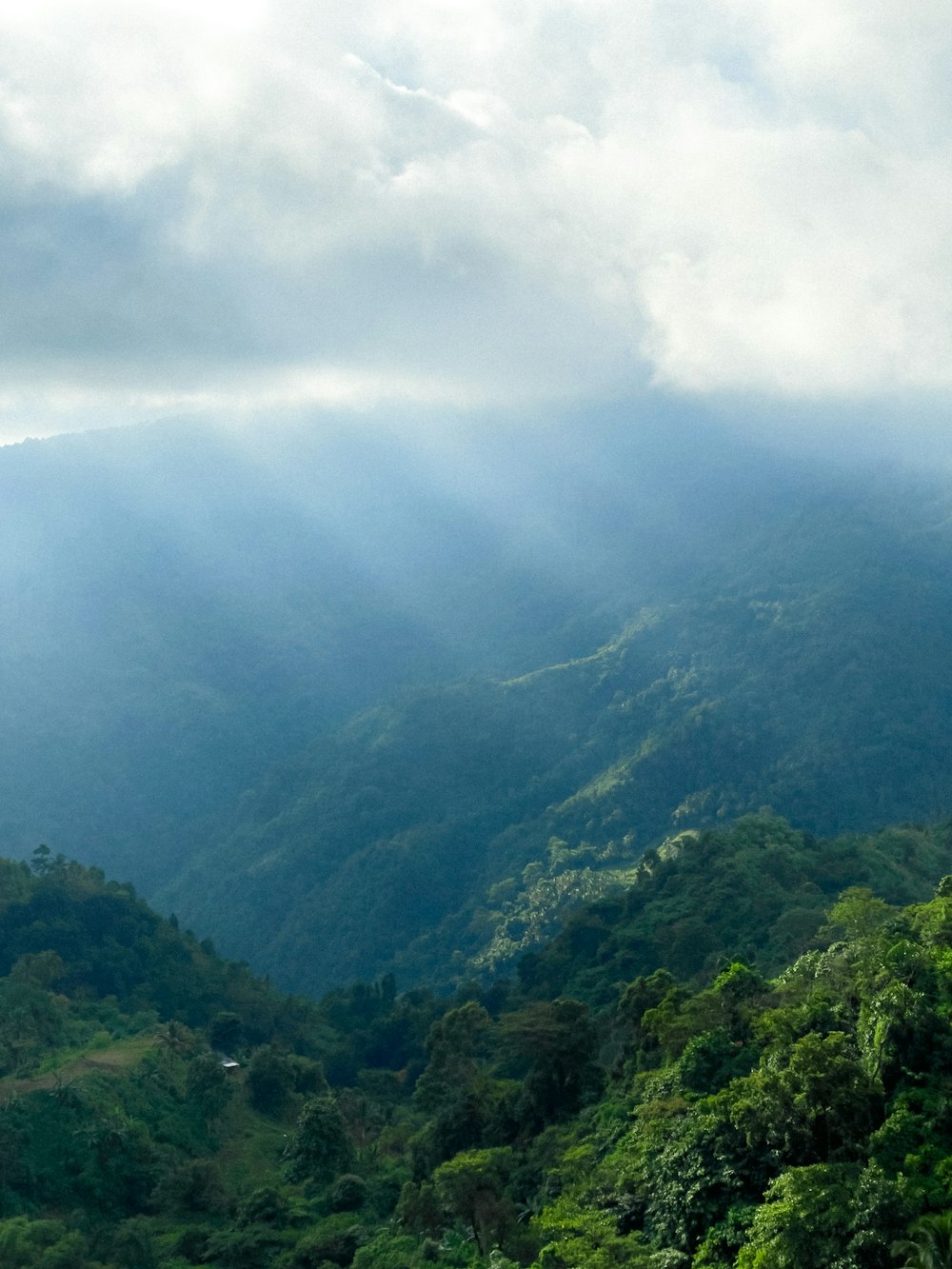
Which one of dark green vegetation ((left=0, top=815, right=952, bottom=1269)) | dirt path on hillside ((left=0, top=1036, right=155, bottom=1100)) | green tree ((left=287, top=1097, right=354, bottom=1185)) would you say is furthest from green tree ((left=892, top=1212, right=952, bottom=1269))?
dirt path on hillside ((left=0, top=1036, right=155, bottom=1100))

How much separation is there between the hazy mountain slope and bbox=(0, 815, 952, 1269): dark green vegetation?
3736 centimetres

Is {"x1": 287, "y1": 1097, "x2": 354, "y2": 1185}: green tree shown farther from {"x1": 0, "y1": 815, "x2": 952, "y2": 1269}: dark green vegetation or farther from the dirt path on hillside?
the dirt path on hillside

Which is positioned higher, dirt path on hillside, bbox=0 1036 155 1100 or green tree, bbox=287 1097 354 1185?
dirt path on hillside, bbox=0 1036 155 1100

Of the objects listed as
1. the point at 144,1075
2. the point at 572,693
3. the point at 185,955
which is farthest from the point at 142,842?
the point at 144,1075

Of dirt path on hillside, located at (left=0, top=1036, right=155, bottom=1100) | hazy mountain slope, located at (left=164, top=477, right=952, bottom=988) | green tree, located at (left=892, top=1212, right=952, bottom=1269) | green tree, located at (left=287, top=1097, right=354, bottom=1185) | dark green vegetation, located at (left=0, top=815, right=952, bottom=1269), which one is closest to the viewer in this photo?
green tree, located at (left=892, top=1212, right=952, bottom=1269)

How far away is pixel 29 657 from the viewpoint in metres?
199

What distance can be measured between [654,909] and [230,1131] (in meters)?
33.1

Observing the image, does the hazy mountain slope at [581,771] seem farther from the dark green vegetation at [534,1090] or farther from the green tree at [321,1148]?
the green tree at [321,1148]

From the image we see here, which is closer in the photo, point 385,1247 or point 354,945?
point 385,1247

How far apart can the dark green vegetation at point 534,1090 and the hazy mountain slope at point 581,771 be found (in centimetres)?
3736

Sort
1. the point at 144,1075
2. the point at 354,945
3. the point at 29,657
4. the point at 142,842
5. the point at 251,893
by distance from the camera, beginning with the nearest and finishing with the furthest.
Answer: the point at 144,1075, the point at 354,945, the point at 251,893, the point at 142,842, the point at 29,657

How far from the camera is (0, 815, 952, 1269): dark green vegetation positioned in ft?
95.0

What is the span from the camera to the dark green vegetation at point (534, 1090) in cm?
2897

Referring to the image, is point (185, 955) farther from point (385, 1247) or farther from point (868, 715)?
point (868, 715)
